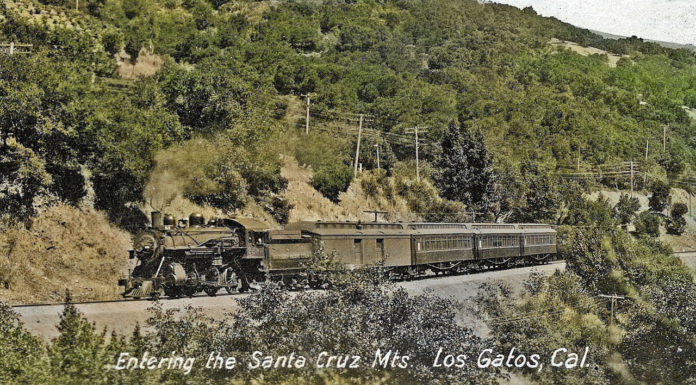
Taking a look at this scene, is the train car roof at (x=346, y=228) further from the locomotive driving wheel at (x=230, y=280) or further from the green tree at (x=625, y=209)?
the green tree at (x=625, y=209)

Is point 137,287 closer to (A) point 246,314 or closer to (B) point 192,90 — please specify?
(A) point 246,314

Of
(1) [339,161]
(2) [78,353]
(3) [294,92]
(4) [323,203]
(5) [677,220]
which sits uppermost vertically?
(3) [294,92]

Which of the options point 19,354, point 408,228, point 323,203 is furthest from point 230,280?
point 323,203

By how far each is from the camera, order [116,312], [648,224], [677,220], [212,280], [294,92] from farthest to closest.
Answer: [294,92] < [677,220] < [648,224] < [212,280] < [116,312]

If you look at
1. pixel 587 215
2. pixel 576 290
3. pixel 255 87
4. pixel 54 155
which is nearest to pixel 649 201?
pixel 587 215

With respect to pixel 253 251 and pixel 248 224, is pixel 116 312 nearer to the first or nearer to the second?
pixel 253 251

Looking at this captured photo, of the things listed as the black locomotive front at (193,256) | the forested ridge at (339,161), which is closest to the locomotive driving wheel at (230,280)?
the black locomotive front at (193,256)

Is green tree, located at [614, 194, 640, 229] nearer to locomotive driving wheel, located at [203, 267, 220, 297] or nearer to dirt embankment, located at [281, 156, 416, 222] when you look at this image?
dirt embankment, located at [281, 156, 416, 222]
